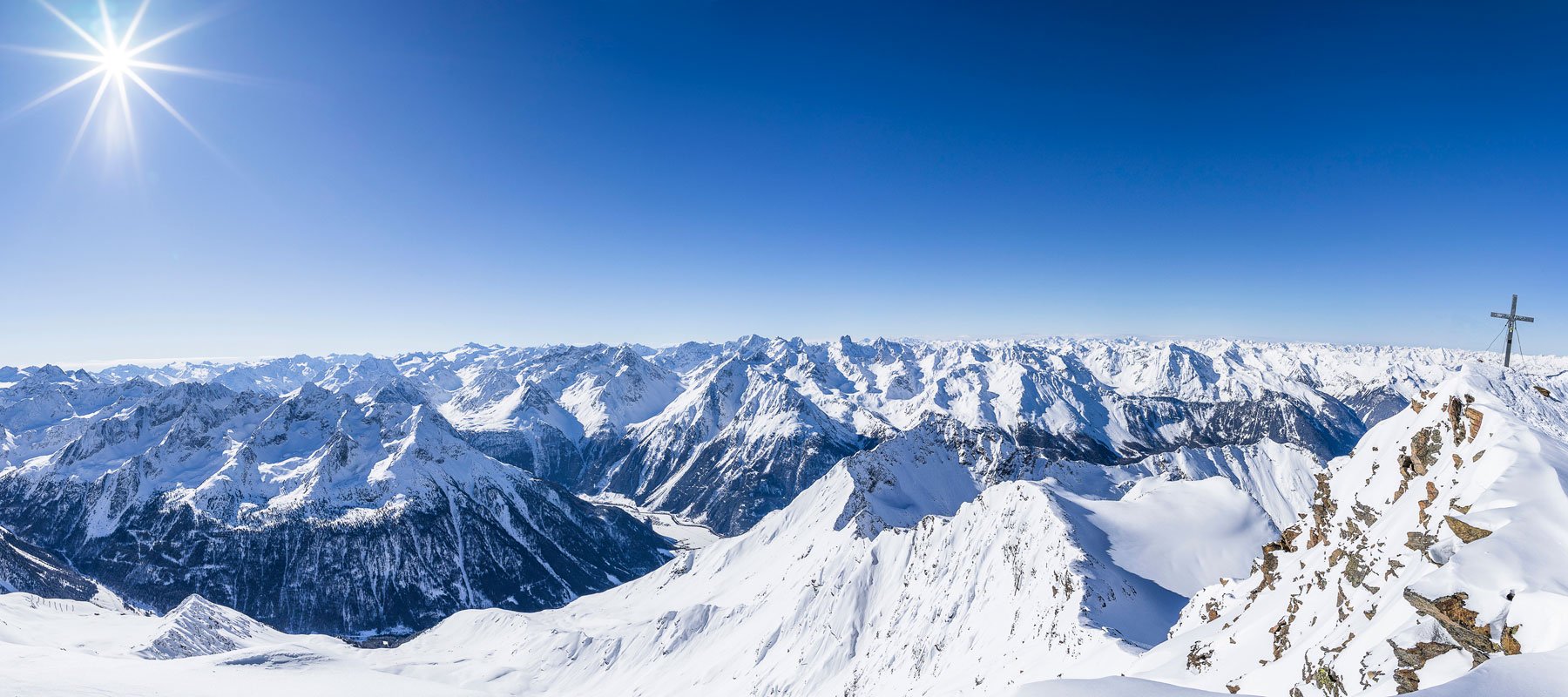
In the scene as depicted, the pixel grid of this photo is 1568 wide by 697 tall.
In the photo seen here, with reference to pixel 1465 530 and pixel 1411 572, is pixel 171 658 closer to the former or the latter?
pixel 1411 572

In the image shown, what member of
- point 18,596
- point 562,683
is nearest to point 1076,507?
point 562,683

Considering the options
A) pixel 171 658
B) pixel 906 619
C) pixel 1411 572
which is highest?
pixel 1411 572

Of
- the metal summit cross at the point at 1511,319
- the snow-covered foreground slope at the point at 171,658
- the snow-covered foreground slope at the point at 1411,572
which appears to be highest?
the metal summit cross at the point at 1511,319

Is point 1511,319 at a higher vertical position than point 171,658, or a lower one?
higher

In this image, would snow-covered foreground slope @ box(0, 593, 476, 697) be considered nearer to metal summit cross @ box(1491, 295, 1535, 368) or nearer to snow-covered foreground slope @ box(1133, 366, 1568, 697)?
snow-covered foreground slope @ box(1133, 366, 1568, 697)

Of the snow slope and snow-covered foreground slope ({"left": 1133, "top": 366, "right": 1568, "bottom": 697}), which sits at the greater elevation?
snow-covered foreground slope ({"left": 1133, "top": 366, "right": 1568, "bottom": 697})

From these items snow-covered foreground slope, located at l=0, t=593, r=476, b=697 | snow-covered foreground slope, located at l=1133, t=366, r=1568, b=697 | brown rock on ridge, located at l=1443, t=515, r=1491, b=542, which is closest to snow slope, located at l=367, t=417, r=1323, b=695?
snow-covered foreground slope, located at l=1133, t=366, r=1568, b=697

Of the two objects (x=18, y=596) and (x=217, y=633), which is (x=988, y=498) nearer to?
(x=217, y=633)

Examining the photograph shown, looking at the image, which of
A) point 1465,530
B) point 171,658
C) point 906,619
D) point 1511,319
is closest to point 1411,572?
point 1465,530

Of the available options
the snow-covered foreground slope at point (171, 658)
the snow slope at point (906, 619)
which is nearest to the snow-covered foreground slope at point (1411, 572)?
the snow slope at point (906, 619)

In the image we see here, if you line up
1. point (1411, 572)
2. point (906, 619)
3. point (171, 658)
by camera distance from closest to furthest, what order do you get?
point (1411, 572) < point (906, 619) < point (171, 658)

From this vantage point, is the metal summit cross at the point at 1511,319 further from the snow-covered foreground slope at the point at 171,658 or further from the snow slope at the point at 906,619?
the snow-covered foreground slope at the point at 171,658
